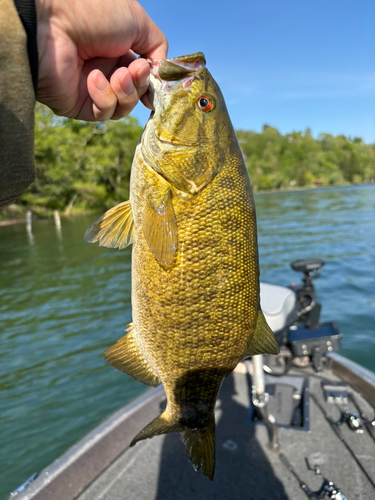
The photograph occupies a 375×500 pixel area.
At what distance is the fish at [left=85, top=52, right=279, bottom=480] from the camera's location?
6.32 ft

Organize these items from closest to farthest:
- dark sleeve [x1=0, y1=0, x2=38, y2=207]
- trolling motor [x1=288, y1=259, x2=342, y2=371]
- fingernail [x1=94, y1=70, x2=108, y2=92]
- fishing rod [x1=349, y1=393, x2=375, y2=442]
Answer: dark sleeve [x1=0, y1=0, x2=38, y2=207]
fingernail [x1=94, y1=70, x2=108, y2=92]
fishing rod [x1=349, y1=393, x2=375, y2=442]
trolling motor [x1=288, y1=259, x2=342, y2=371]

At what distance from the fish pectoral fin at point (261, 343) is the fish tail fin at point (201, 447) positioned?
496 millimetres

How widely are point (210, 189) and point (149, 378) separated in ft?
3.83

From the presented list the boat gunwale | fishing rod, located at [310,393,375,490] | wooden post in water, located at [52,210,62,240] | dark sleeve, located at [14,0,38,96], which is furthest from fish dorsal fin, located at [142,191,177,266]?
wooden post in water, located at [52,210,62,240]

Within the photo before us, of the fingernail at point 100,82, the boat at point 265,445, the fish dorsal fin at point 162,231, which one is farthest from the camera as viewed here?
the boat at point 265,445

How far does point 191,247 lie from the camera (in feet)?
6.29

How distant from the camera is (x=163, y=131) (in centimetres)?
202

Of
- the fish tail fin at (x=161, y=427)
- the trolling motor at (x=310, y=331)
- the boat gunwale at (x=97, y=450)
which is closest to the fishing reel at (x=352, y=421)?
Answer: the boat gunwale at (x=97, y=450)

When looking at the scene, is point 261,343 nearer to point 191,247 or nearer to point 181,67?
point 191,247

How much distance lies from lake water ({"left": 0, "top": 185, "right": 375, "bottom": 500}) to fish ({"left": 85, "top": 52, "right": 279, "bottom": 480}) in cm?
417

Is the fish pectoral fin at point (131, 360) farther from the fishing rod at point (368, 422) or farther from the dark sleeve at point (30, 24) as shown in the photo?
the fishing rod at point (368, 422)

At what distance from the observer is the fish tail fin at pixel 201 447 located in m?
2.05

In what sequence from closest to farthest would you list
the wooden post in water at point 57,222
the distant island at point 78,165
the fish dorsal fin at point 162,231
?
the fish dorsal fin at point 162,231
the wooden post in water at point 57,222
the distant island at point 78,165

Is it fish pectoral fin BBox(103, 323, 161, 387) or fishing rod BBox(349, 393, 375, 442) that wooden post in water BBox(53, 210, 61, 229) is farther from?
fish pectoral fin BBox(103, 323, 161, 387)
